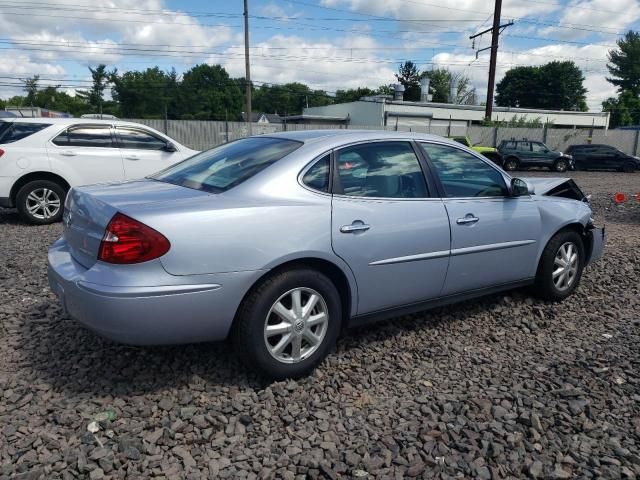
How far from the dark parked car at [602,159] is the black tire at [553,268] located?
79.6 ft

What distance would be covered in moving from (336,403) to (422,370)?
714mm

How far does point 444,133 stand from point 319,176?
28679 millimetres

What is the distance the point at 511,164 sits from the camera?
25.2m

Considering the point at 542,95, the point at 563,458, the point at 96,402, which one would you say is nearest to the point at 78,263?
the point at 96,402

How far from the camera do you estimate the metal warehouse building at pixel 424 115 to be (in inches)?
1506

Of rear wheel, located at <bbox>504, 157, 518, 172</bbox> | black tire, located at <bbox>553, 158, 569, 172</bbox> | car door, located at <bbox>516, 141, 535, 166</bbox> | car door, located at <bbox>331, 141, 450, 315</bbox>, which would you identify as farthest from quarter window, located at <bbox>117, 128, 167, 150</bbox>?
black tire, located at <bbox>553, 158, 569, 172</bbox>

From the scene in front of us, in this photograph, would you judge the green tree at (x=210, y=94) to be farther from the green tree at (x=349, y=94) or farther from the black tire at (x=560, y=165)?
the black tire at (x=560, y=165)

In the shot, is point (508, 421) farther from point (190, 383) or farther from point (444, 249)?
point (190, 383)

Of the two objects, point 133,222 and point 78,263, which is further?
point 78,263

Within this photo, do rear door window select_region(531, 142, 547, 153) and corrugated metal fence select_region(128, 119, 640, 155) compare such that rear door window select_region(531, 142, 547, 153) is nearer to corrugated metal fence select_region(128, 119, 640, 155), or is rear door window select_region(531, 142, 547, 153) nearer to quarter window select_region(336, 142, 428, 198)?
corrugated metal fence select_region(128, 119, 640, 155)

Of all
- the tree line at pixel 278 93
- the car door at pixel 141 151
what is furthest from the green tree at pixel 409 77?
the car door at pixel 141 151

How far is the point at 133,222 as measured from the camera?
8.55 feet

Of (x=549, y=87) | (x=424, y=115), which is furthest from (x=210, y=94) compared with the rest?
(x=549, y=87)

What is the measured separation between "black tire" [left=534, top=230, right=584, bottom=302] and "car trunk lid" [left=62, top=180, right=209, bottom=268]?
2.96 meters
